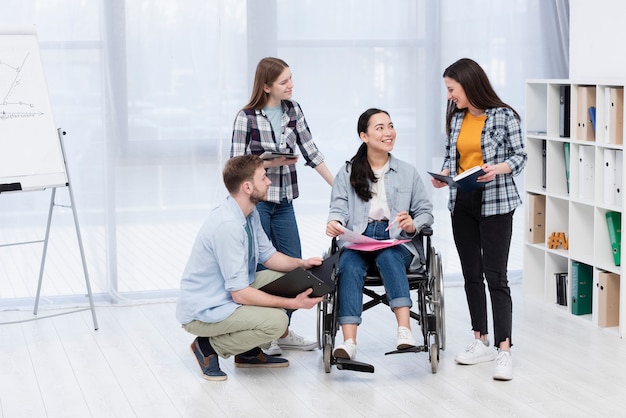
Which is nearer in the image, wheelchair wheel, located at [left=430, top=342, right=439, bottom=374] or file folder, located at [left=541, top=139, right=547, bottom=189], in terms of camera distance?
wheelchair wheel, located at [left=430, top=342, right=439, bottom=374]

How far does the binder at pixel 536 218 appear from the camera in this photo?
527cm

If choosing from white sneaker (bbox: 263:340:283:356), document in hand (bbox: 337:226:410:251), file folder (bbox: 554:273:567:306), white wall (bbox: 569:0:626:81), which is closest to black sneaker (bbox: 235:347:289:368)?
white sneaker (bbox: 263:340:283:356)

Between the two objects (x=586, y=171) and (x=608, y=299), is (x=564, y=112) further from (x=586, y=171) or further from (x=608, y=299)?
(x=608, y=299)

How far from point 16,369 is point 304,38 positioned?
2.53 metres

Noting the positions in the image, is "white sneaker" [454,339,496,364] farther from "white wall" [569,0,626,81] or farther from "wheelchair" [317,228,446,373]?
"white wall" [569,0,626,81]

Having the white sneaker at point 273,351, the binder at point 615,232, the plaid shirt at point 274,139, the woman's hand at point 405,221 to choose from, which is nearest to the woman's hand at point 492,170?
the woman's hand at point 405,221

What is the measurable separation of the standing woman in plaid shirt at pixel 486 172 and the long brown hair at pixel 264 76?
74 centimetres

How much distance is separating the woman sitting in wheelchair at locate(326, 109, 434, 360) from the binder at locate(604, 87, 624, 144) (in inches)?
42.3

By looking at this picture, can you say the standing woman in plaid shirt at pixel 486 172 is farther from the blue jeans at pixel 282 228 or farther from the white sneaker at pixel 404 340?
the blue jeans at pixel 282 228

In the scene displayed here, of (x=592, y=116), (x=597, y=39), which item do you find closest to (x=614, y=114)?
(x=592, y=116)

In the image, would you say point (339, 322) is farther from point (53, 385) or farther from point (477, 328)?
point (53, 385)

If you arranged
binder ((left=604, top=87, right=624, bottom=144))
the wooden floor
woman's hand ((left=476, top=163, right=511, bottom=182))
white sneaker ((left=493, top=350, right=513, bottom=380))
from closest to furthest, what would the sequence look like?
the wooden floor
woman's hand ((left=476, top=163, right=511, bottom=182))
white sneaker ((left=493, top=350, right=513, bottom=380))
binder ((left=604, top=87, right=624, bottom=144))

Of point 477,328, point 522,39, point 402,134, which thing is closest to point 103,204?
point 402,134

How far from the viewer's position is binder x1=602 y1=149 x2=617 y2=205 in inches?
180
